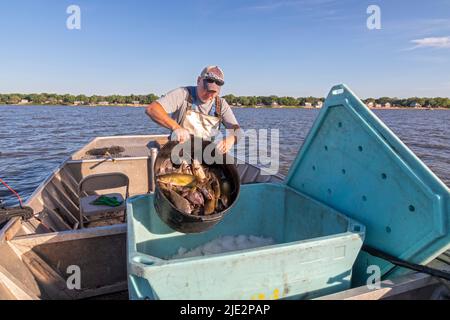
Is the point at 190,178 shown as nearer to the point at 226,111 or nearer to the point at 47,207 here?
the point at 226,111

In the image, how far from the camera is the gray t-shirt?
3.30m

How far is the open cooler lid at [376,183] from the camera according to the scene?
6.13 feet

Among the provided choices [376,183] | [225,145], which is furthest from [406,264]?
[225,145]

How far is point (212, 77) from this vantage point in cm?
312

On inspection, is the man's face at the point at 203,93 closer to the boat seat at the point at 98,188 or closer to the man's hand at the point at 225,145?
the man's hand at the point at 225,145

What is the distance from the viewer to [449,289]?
2090 mm

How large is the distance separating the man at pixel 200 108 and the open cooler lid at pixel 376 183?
0.96 meters

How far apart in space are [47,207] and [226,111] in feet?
10.1

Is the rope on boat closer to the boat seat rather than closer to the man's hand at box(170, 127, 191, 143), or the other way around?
the man's hand at box(170, 127, 191, 143)

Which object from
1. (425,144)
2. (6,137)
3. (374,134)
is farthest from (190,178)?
(6,137)

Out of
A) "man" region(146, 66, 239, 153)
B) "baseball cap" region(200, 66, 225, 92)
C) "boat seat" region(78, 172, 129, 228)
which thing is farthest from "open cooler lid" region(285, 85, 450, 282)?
"boat seat" region(78, 172, 129, 228)

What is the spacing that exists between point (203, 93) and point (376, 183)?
201cm

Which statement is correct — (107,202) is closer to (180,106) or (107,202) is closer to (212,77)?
(180,106)

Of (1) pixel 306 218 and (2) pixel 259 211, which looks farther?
(2) pixel 259 211
